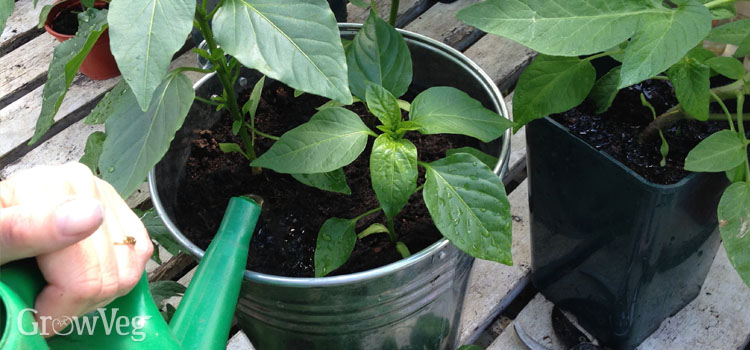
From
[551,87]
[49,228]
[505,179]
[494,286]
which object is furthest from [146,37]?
[505,179]

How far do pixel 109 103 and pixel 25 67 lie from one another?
70 centimetres

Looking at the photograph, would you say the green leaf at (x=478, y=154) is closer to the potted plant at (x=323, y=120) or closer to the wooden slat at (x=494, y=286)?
the potted plant at (x=323, y=120)

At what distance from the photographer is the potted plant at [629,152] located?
2.08ft

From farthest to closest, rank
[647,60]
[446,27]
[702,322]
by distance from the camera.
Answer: [446,27]
[702,322]
[647,60]

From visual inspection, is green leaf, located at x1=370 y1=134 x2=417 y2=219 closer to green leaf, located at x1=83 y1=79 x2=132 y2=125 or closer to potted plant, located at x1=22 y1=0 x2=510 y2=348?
potted plant, located at x1=22 y1=0 x2=510 y2=348

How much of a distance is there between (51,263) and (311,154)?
0.34 m

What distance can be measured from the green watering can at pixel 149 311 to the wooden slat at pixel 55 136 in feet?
2.11

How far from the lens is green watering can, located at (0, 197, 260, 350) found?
335 millimetres

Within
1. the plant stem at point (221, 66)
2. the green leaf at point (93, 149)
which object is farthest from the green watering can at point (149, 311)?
the green leaf at point (93, 149)

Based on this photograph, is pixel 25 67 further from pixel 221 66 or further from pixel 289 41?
pixel 289 41

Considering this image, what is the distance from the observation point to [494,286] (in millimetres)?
1102

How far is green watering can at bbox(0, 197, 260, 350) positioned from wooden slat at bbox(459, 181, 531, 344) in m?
0.46

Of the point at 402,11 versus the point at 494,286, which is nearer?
the point at 494,286

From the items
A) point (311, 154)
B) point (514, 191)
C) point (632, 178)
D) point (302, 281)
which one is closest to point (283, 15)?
point (311, 154)
